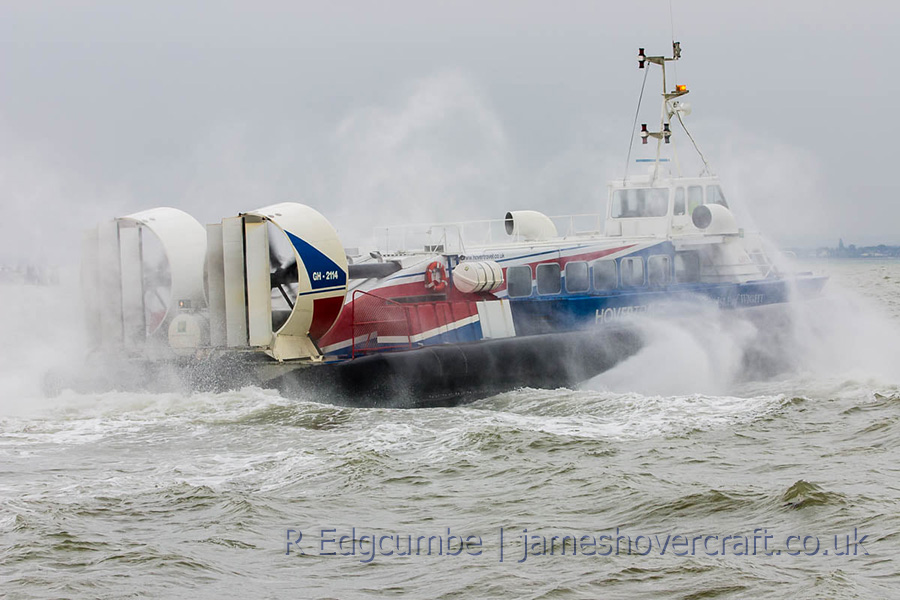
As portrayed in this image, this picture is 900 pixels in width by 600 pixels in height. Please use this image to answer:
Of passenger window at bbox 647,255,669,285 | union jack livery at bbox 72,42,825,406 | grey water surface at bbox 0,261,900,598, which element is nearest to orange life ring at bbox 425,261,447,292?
union jack livery at bbox 72,42,825,406

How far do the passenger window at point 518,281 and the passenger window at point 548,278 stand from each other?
0.18 m

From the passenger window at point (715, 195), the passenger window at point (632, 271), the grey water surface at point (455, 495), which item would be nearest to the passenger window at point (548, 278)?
the passenger window at point (632, 271)

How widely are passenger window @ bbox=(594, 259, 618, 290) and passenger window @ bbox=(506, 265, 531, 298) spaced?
3.47ft

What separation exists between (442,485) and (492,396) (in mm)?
4603

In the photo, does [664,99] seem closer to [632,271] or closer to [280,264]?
[632,271]

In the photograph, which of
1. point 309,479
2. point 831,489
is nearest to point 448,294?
point 309,479

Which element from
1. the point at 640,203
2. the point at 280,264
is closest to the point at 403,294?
the point at 280,264

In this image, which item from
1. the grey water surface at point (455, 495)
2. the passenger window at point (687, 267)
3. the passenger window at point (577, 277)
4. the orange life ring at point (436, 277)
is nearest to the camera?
the grey water surface at point (455, 495)

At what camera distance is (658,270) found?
1412 centimetres

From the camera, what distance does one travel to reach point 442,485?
7027mm

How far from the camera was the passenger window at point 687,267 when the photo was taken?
14.4 metres

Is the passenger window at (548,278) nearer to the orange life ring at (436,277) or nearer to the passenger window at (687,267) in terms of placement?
the orange life ring at (436,277)

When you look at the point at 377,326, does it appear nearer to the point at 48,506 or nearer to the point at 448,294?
the point at 448,294

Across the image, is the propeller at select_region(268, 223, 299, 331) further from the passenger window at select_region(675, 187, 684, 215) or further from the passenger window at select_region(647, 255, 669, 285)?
the passenger window at select_region(675, 187, 684, 215)
